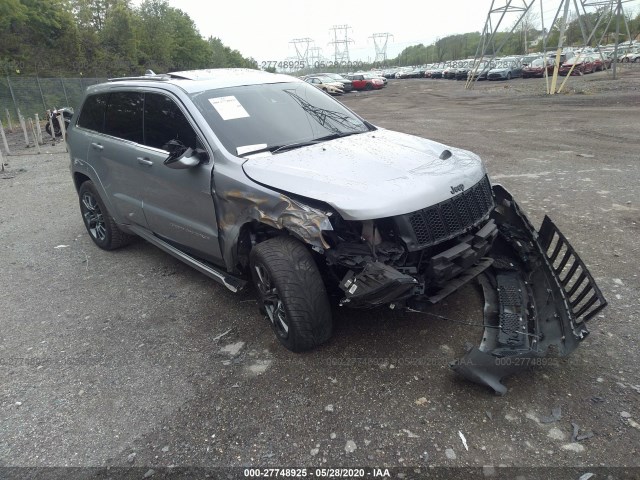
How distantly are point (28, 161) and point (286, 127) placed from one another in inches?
436

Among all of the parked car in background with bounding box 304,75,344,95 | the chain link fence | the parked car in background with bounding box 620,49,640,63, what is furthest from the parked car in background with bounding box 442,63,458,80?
the chain link fence

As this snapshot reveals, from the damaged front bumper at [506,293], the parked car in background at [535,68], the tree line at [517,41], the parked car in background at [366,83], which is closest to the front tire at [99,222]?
the damaged front bumper at [506,293]

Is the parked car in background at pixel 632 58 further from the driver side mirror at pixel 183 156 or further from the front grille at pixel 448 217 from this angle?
the driver side mirror at pixel 183 156

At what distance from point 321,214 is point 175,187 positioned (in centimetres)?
160

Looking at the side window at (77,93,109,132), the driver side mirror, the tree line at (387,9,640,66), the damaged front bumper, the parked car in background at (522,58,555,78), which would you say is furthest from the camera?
the tree line at (387,9,640,66)

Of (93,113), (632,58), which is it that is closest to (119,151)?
(93,113)

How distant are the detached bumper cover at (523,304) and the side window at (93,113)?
410cm

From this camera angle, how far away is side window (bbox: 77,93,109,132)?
4.92 m

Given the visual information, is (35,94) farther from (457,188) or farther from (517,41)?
(517,41)

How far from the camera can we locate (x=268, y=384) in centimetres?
300

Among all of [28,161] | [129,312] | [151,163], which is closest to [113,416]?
[129,312]

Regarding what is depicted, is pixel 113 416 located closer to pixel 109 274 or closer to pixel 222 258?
pixel 222 258

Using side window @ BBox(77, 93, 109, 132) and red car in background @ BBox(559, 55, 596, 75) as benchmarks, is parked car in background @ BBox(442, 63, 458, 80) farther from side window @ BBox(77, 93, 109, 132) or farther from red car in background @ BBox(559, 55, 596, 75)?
side window @ BBox(77, 93, 109, 132)

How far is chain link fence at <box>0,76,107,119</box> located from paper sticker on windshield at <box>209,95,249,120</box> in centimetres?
1854
